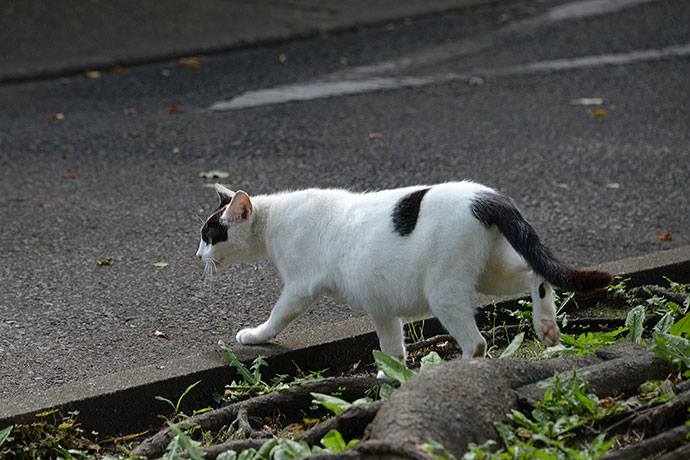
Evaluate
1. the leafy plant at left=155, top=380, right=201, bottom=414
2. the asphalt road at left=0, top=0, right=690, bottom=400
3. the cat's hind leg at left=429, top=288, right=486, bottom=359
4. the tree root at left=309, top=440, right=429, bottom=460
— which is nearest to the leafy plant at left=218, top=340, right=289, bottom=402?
the leafy plant at left=155, top=380, right=201, bottom=414

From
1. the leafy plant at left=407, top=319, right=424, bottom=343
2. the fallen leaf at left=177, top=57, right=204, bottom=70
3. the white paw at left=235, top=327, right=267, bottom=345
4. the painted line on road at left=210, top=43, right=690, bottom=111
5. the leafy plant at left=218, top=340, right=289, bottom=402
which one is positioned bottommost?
the leafy plant at left=407, top=319, right=424, bottom=343

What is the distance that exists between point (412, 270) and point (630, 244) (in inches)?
94.0

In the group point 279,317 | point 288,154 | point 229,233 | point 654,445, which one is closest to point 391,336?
point 279,317

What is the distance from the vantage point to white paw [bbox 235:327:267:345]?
409 cm

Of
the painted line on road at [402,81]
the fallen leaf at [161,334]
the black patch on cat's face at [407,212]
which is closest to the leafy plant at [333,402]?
the black patch on cat's face at [407,212]

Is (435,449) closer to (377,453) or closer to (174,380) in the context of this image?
(377,453)

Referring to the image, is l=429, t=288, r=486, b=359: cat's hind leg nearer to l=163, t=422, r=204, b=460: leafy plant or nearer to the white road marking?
l=163, t=422, r=204, b=460: leafy plant

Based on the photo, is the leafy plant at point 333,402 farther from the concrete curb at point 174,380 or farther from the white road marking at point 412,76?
the white road marking at point 412,76

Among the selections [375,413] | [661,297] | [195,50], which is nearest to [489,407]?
[375,413]

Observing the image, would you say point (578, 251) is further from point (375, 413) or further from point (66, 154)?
point (66, 154)

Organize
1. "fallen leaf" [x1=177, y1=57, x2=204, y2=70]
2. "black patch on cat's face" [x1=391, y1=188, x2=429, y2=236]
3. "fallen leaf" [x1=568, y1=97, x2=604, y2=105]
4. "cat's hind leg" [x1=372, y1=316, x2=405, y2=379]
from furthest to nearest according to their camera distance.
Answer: "fallen leaf" [x1=177, y1=57, x2=204, y2=70] < "fallen leaf" [x1=568, y1=97, x2=604, y2=105] < "cat's hind leg" [x1=372, y1=316, x2=405, y2=379] < "black patch on cat's face" [x1=391, y1=188, x2=429, y2=236]

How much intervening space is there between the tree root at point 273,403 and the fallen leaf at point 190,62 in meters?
6.52

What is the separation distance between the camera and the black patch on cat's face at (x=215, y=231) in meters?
4.08

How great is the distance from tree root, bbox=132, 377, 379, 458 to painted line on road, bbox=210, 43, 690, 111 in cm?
505
